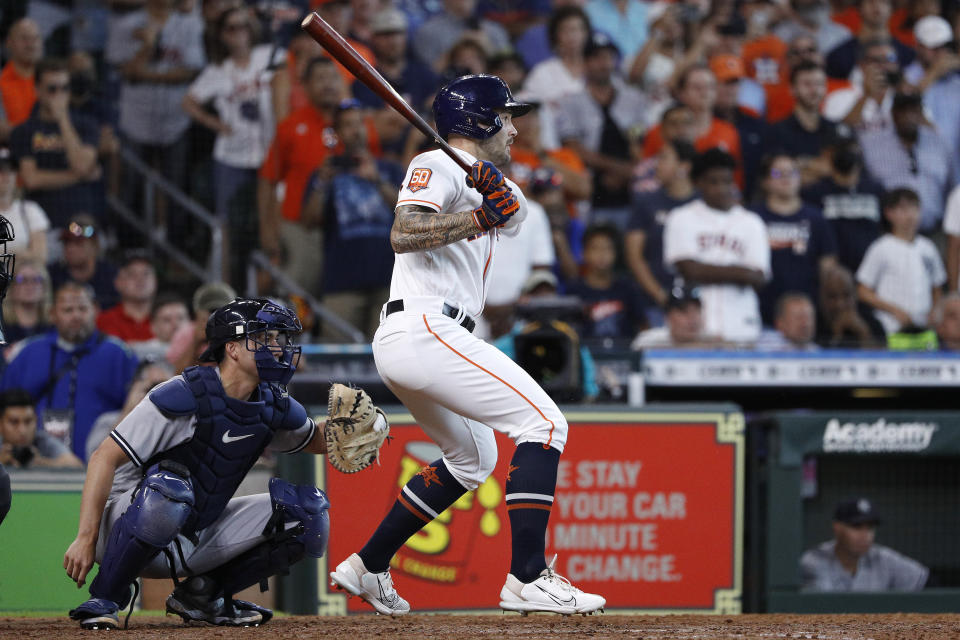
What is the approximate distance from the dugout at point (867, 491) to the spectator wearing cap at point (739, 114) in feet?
10.7

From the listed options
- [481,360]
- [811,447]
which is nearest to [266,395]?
[481,360]

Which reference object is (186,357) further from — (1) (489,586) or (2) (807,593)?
(2) (807,593)

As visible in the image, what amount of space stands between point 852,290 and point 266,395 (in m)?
5.36

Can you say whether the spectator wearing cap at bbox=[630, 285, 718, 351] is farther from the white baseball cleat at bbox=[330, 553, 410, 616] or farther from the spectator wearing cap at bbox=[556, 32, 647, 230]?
the white baseball cleat at bbox=[330, 553, 410, 616]

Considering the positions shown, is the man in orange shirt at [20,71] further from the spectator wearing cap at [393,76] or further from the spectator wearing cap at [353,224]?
the spectator wearing cap at [393,76]

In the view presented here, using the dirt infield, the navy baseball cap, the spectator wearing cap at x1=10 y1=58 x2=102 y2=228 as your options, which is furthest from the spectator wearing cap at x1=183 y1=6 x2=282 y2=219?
the dirt infield

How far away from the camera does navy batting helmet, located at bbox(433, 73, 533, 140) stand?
4.11 m

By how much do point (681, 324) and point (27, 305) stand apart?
3.87m

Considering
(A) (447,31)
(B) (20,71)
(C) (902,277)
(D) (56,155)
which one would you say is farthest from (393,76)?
(C) (902,277)

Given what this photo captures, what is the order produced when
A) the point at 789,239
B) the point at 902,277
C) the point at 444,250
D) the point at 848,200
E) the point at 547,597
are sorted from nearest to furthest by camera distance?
the point at 547,597
the point at 444,250
the point at 789,239
the point at 902,277
the point at 848,200

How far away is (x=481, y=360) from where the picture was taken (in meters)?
3.93

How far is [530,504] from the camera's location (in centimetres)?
388

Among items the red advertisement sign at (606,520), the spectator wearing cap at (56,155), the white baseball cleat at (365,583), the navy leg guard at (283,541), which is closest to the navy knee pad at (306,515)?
the navy leg guard at (283,541)

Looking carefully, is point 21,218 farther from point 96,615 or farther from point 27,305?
point 96,615
